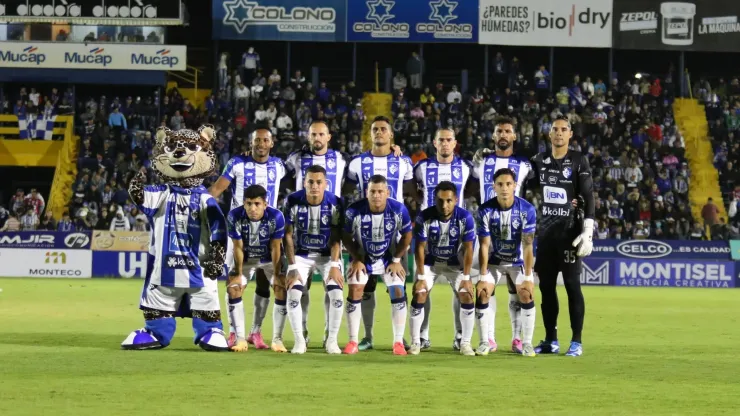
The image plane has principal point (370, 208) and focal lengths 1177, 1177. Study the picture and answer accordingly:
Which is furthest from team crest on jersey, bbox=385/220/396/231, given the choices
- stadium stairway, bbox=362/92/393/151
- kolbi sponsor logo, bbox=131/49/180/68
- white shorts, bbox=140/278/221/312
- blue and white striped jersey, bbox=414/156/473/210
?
stadium stairway, bbox=362/92/393/151

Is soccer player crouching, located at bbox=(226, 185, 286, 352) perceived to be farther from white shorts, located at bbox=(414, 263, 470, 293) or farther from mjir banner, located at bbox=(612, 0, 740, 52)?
mjir banner, located at bbox=(612, 0, 740, 52)

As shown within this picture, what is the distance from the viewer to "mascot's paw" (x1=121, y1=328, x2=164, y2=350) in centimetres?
1185

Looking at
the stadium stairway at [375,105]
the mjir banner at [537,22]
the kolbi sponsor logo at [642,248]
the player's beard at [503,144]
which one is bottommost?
the kolbi sponsor logo at [642,248]

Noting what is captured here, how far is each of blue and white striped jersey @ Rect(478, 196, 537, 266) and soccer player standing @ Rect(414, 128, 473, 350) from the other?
72 cm

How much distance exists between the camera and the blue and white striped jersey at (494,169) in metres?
13.3

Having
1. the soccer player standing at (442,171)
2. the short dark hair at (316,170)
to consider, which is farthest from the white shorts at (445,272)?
the short dark hair at (316,170)

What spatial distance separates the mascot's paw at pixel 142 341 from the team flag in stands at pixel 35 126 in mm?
25264

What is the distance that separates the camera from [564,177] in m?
12.4

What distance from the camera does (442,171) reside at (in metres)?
13.2

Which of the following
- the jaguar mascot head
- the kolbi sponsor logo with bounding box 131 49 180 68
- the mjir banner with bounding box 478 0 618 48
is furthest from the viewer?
the mjir banner with bounding box 478 0 618 48

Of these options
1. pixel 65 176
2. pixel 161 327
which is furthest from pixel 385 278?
pixel 65 176

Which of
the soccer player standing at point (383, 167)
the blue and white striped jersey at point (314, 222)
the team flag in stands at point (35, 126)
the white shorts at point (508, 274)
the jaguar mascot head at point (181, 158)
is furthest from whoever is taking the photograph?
the team flag in stands at point (35, 126)

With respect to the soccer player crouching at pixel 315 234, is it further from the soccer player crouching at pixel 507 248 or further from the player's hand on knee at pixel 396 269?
the soccer player crouching at pixel 507 248

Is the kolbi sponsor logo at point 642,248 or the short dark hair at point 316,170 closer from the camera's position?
the short dark hair at point 316,170
